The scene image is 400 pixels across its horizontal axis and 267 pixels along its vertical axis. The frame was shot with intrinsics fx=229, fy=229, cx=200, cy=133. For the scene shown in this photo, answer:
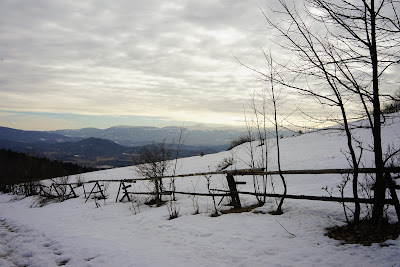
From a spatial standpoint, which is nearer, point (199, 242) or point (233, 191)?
point (199, 242)

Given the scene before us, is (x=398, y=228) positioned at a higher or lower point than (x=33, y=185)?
higher

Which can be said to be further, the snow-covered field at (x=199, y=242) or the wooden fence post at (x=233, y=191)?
the wooden fence post at (x=233, y=191)

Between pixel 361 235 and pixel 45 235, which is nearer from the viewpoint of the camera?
pixel 361 235

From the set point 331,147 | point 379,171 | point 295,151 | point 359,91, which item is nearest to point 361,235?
point 379,171

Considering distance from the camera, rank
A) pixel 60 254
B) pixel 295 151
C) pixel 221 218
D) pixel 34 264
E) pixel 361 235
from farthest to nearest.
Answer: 1. pixel 295 151
2. pixel 221 218
3. pixel 60 254
4. pixel 34 264
5. pixel 361 235

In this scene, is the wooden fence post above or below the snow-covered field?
above

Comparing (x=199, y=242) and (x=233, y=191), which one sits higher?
(x=233, y=191)

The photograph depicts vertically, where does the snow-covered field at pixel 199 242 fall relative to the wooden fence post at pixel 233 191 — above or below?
below

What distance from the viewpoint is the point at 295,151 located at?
19281 mm

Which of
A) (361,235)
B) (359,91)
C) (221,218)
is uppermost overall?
(359,91)

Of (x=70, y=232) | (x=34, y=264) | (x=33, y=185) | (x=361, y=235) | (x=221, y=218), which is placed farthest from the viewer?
(x=33, y=185)

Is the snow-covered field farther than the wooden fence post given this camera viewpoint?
No

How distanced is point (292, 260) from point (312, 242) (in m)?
0.87

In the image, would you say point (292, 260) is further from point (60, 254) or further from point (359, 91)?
point (60, 254)
